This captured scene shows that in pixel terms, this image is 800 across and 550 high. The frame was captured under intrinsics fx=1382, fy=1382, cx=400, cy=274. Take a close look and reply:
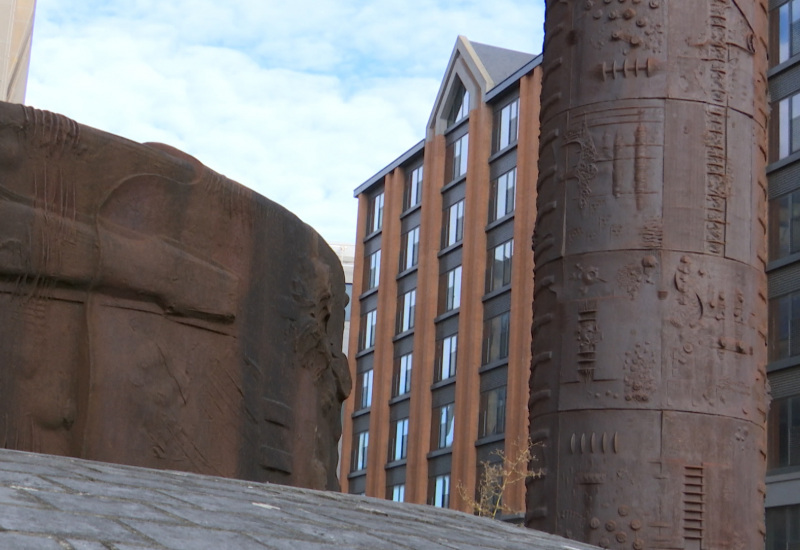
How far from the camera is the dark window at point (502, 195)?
1599 inches

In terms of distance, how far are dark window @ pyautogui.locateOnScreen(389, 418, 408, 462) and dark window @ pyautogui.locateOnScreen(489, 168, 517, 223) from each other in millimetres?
7827

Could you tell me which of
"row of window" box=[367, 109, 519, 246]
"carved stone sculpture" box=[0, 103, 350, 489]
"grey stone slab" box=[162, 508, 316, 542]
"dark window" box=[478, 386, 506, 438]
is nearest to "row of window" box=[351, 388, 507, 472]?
"dark window" box=[478, 386, 506, 438]

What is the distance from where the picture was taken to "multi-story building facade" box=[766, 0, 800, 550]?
92.2 feet

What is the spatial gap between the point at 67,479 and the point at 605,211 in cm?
641

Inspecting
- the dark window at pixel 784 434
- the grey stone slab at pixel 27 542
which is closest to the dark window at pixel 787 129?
the dark window at pixel 784 434

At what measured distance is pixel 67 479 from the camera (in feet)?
12.3

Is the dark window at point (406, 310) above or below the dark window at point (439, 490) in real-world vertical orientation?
above

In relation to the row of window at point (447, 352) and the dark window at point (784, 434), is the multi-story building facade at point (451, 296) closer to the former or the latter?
the row of window at point (447, 352)

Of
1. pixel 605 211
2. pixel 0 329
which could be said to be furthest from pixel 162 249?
pixel 605 211

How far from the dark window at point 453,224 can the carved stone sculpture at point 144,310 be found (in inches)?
1431

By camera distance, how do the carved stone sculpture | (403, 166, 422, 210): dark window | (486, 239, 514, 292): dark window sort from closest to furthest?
the carved stone sculpture < (486, 239, 514, 292): dark window < (403, 166, 422, 210): dark window

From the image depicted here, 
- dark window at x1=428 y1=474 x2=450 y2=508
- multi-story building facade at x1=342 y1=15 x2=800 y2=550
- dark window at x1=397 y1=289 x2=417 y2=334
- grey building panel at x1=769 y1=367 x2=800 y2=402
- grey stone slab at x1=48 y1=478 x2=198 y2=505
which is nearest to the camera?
grey stone slab at x1=48 y1=478 x2=198 y2=505

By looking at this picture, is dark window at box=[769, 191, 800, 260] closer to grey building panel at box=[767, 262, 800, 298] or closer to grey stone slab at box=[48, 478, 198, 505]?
grey building panel at box=[767, 262, 800, 298]

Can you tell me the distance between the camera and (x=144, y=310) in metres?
6.67
